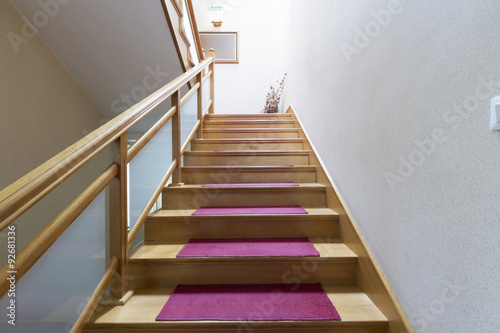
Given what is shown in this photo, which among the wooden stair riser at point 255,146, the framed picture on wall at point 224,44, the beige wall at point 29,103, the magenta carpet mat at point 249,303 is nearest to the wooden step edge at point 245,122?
the wooden stair riser at point 255,146

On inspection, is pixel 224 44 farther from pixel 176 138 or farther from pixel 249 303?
pixel 249 303

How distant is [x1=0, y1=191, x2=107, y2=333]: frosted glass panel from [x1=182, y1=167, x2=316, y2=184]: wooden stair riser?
1.08 m

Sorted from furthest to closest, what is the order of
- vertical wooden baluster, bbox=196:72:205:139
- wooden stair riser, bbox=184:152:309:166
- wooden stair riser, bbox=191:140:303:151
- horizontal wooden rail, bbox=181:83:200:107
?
1. vertical wooden baluster, bbox=196:72:205:139
2. wooden stair riser, bbox=191:140:303:151
3. wooden stair riser, bbox=184:152:309:166
4. horizontal wooden rail, bbox=181:83:200:107

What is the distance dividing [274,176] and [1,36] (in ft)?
6.69

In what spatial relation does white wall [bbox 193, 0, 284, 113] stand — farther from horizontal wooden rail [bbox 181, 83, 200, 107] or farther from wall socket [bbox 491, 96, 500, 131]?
wall socket [bbox 491, 96, 500, 131]

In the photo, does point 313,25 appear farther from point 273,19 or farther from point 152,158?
point 273,19

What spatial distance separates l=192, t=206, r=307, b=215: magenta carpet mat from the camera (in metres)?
1.69

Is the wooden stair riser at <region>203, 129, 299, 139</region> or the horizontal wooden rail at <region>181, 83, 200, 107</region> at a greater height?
the horizontal wooden rail at <region>181, 83, 200, 107</region>

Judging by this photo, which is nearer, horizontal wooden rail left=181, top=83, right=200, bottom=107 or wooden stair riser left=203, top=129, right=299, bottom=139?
horizontal wooden rail left=181, top=83, right=200, bottom=107

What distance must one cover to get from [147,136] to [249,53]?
167 inches

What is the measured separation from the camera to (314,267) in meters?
1.37

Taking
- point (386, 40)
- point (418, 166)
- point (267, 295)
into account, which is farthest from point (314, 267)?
point (386, 40)

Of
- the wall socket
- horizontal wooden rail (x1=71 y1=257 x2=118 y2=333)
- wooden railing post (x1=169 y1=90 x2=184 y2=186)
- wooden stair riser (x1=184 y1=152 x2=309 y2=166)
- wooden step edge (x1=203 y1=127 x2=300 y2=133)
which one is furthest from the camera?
wooden step edge (x1=203 y1=127 x2=300 y2=133)

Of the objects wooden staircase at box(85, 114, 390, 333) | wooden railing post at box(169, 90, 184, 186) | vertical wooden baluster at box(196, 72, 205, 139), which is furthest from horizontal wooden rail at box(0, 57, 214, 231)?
vertical wooden baluster at box(196, 72, 205, 139)
